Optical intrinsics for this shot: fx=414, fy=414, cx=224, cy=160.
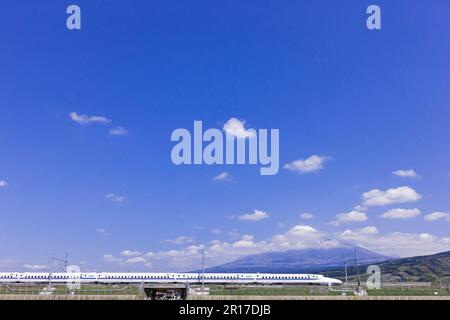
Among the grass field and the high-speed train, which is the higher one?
the grass field

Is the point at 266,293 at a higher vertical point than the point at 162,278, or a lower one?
higher

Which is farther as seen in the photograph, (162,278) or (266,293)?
(162,278)

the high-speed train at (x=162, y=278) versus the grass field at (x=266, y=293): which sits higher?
the grass field at (x=266, y=293)

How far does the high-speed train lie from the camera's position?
90.3 m

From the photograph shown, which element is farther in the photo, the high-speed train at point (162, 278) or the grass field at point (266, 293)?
the high-speed train at point (162, 278)

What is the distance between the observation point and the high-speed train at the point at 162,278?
296 ft

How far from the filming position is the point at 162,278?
93000 mm

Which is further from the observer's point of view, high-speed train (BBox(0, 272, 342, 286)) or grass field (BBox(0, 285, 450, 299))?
high-speed train (BBox(0, 272, 342, 286))
